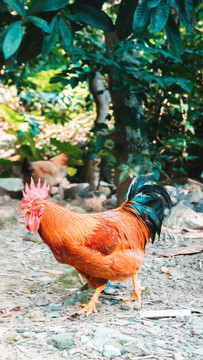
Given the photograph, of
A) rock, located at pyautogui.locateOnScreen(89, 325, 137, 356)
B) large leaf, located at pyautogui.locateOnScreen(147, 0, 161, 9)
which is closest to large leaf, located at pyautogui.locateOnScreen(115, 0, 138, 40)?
large leaf, located at pyautogui.locateOnScreen(147, 0, 161, 9)

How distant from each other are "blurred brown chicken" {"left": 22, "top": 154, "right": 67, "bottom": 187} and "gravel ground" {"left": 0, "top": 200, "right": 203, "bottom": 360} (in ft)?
9.31

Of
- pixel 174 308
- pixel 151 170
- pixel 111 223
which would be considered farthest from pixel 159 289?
pixel 151 170

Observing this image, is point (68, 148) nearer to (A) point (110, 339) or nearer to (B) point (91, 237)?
(B) point (91, 237)

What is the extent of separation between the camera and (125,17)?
2207mm

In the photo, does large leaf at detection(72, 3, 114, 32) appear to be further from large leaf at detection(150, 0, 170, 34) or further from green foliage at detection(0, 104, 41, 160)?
green foliage at detection(0, 104, 41, 160)

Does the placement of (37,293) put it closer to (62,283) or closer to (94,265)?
(62,283)

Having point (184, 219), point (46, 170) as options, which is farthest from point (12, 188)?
point (184, 219)

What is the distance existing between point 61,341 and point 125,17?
198 centimetres

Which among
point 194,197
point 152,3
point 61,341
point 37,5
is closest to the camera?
point 152,3

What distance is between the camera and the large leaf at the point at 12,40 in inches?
73.4

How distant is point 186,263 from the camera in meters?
3.86

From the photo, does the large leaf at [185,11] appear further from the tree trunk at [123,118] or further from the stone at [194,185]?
the stone at [194,185]

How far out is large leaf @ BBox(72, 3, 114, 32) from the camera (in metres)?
2.20

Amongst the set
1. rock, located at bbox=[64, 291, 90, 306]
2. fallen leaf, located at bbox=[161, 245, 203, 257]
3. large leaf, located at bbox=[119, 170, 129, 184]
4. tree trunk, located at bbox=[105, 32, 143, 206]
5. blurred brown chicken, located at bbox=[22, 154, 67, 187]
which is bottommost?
rock, located at bbox=[64, 291, 90, 306]
